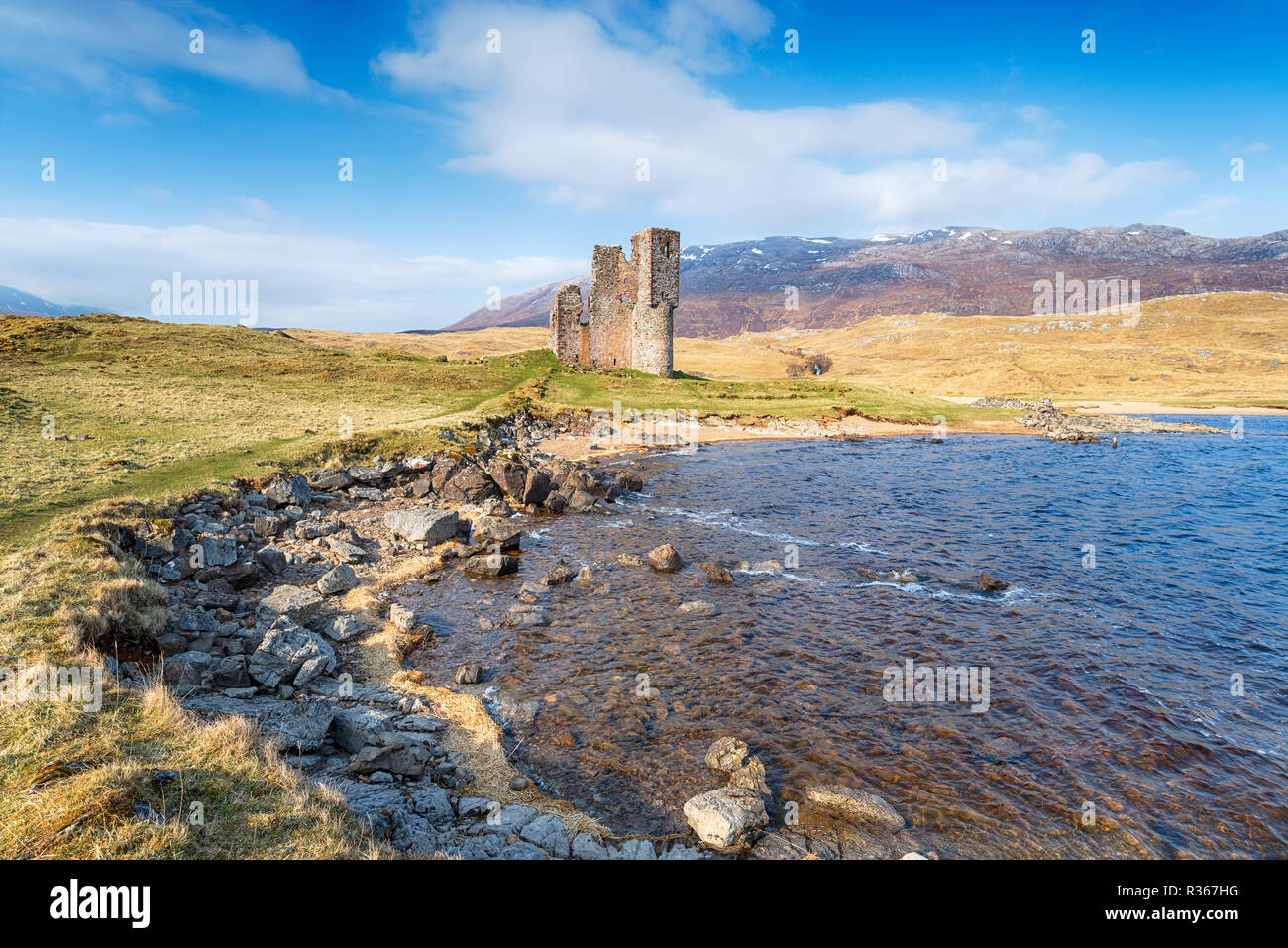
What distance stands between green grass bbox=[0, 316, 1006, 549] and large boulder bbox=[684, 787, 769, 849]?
52.9ft

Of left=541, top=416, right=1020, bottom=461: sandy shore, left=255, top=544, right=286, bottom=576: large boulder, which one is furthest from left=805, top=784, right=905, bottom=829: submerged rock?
left=541, top=416, right=1020, bottom=461: sandy shore

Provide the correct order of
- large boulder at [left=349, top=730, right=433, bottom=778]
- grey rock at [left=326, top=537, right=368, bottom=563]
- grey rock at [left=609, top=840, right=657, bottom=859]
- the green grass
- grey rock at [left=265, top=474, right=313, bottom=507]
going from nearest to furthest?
grey rock at [left=609, top=840, right=657, bottom=859] → large boulder at [left=349, top=730, right=433, bottom=778] → grey rock at [left=326, top=537, right=368, bottom=563] → the green grass → grey rock at [left=265, top=474, right=313, bottom=507]

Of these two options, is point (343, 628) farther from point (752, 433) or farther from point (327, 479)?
point (752, 433)

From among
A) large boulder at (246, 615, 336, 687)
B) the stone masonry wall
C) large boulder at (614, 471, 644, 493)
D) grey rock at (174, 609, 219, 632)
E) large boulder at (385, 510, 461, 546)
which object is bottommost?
large boulder at (246, 615, 336, 687)

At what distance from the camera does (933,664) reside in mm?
13453

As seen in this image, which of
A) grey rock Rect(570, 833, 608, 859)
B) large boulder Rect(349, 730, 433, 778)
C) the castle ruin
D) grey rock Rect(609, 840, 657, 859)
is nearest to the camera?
grey rock Rect(570, 833, 608, 859)

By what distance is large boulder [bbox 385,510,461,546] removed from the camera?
20766 mm

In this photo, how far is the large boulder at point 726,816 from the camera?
8.00 m

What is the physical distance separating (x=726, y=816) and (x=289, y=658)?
358 inches

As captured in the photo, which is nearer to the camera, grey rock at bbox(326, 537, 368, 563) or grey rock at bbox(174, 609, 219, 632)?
grey rock at bbox(174, 609, 219, 632)

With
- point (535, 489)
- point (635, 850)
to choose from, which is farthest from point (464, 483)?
point (635, 850)

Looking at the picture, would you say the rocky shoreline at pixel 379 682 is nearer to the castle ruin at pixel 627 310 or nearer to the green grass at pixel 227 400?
the green grass at pixel 227 400

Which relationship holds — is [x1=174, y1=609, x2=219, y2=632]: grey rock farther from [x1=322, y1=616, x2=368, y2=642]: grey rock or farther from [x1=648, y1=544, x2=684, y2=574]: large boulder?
[x1=648, y1=544, x2=684, y2=574]: large boulder
